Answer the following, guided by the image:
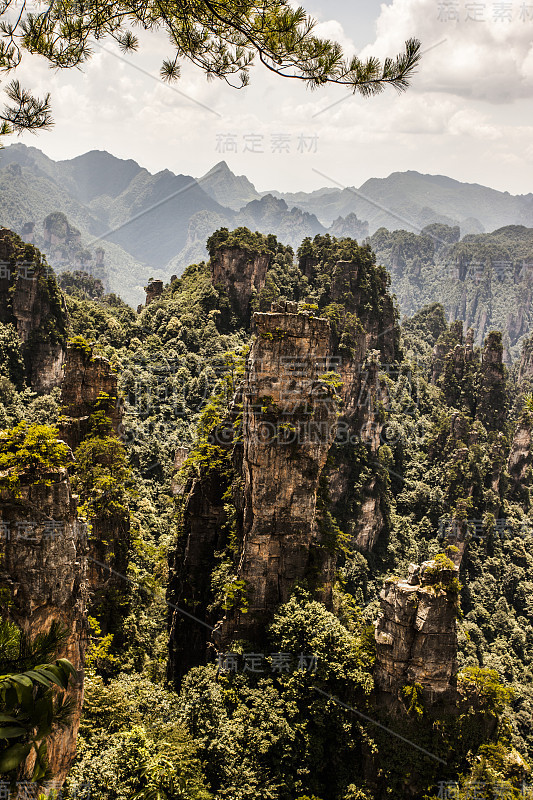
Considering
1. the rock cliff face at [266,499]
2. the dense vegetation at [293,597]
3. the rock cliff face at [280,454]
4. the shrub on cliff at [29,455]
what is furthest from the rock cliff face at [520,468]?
the shrub on cliff at [29,455]

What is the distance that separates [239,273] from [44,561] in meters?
43.7

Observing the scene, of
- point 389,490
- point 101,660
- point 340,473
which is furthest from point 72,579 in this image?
point 389,490

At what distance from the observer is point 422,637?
43.5ft

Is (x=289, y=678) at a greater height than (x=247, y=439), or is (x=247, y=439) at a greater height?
(x=247, y=439)

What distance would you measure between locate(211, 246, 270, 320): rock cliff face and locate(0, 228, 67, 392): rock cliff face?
52.0ft

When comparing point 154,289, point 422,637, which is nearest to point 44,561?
point 422,637

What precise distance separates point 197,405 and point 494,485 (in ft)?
83.8

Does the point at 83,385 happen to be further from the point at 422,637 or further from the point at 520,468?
the point at 520,468

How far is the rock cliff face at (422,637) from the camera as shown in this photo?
13.2 m

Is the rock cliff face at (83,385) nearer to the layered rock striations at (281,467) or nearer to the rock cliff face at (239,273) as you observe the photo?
the layered rock striations at (281,467)

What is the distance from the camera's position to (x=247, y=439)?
15.7 metres

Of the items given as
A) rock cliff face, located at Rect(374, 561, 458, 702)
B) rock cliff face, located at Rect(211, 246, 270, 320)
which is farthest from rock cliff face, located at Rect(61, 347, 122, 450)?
rock cliff face, located at Rect(211, 246, 270, 320)

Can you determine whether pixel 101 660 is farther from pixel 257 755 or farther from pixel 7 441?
pixel 7 441

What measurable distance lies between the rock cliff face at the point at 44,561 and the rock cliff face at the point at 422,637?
7.56m
